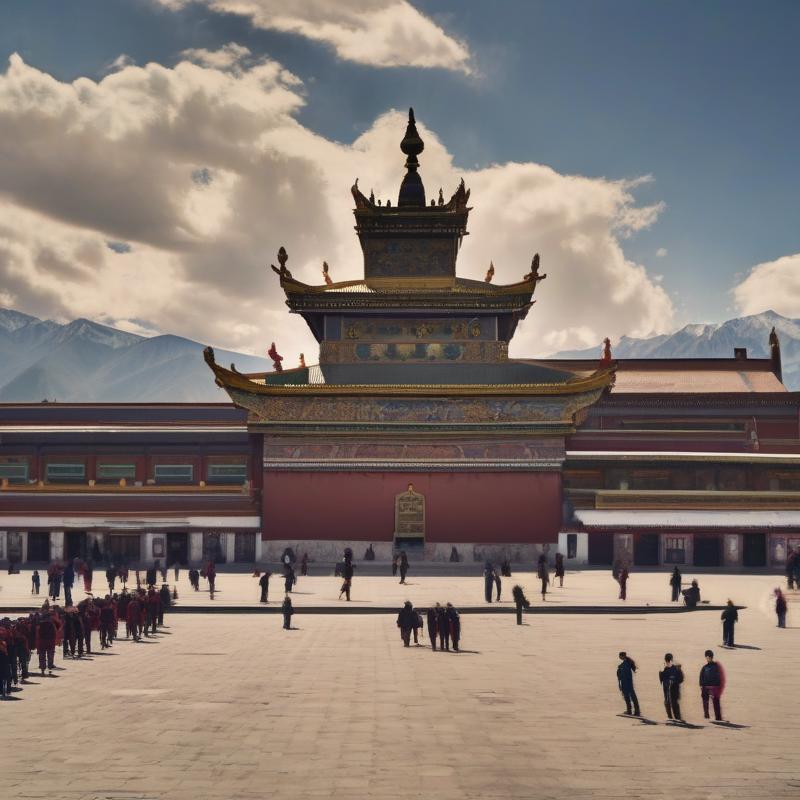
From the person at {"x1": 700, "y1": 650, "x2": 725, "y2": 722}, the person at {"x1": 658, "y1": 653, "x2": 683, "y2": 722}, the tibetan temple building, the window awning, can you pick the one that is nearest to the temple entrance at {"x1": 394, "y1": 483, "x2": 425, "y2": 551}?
the tibetan temple building

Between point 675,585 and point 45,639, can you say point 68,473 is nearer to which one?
point 45,639

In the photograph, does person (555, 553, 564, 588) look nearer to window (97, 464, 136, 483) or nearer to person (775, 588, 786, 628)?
person (775, 588, 786, 628)

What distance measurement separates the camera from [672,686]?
17094 mm

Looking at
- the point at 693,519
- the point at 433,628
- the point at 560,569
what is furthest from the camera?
the point at 693,519

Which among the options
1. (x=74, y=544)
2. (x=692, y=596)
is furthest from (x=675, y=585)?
(x=74, y=544)

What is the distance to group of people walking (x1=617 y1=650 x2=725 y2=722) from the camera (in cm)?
1708

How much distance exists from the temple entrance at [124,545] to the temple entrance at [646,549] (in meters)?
22.5

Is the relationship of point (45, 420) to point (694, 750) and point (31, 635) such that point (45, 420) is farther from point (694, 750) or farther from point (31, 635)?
point (694, 750)

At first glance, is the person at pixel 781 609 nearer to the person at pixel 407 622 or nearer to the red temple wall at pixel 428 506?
the person at pixel 407 622

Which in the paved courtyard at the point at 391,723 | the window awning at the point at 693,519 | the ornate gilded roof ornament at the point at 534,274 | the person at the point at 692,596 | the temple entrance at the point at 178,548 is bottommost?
the paved courtyard at the point at 391,723

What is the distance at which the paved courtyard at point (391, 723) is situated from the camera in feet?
43.9

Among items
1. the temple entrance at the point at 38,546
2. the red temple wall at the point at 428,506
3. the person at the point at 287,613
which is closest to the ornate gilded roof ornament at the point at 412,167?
the red temple wall at the point at 428,506

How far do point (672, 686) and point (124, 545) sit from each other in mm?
34007

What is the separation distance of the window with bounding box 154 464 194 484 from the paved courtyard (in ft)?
85.8
